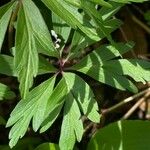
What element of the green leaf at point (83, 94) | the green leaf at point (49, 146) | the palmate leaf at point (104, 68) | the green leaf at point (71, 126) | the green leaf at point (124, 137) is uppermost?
the palmate leaf at point (104, 68)

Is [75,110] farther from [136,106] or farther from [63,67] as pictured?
[136,106]

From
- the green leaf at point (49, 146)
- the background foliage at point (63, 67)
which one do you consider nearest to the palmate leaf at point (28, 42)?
the background foliage at point (63, 67)

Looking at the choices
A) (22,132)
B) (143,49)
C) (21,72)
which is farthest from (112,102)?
(21,72)

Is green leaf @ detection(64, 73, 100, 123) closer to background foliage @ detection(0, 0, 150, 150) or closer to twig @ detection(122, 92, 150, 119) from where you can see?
background foliage @ detection(0, 0, 150, 150)

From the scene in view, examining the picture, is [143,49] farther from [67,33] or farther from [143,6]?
[67,33]

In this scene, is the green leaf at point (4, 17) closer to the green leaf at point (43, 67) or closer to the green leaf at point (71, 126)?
the green leaf at point (43, 67)

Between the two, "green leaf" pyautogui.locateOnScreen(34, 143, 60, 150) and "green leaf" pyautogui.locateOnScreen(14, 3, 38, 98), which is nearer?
"green leaf" pyautogui.locateOnScreen(14, 3, 38, 98)

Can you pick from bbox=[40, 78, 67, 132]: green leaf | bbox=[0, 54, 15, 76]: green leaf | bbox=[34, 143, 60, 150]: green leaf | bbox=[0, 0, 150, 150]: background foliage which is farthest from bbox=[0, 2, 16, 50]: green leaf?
bbox=[34, 143, 60, 150]: green leaf
